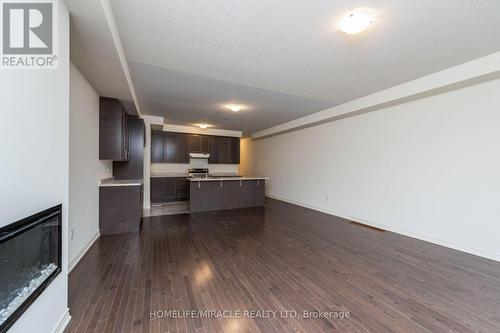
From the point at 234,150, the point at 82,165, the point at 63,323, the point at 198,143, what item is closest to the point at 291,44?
the point at 82,165

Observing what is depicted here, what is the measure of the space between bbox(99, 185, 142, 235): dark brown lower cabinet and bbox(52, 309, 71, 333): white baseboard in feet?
7.74

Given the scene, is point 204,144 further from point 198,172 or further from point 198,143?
point 198,172

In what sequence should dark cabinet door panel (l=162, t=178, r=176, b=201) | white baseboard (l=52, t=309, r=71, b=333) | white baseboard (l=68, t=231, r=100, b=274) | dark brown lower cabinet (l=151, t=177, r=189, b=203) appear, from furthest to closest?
1. dark cabinet door panel (l=162, t=178, r=176, b=201)
2. dark brown lower cabinet (l=151, t=177, r=189, b=203)
3. white baseboard (l=68, t=231, r=100, b=274)
4. white baseboard (l=52, t=309, r=71, b=333)

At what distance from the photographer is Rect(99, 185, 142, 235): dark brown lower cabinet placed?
3740mm

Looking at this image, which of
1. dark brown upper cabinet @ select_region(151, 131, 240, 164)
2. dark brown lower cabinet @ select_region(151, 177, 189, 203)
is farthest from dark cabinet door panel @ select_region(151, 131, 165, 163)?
dark brown lower cabinet @ select_region(151, 177, 189, 203)

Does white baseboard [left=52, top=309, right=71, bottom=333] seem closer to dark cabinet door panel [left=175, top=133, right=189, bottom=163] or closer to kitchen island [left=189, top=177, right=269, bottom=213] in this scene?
kitchen island [left=189, top=177, right=269, bottom=213]

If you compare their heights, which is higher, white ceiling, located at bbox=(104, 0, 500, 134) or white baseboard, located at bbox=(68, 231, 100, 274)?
white ceiling, located at bbox=(104, 0, 500, 134)

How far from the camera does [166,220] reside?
4.79 metres

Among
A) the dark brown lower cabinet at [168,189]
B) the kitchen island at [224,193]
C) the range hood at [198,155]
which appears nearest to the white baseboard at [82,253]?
the kitchen island at [224,193]

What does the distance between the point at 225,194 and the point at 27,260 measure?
482 centimetres

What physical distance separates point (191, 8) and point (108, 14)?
2.40 feet

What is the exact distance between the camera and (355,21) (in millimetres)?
2057

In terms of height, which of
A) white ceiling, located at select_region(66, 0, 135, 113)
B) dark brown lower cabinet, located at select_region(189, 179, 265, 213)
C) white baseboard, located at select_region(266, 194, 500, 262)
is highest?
white ceiling, located at select_region(66, 0, 135, 113)

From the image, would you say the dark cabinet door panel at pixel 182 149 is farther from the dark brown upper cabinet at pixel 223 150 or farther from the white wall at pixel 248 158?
the white wall at pixel 248 158
